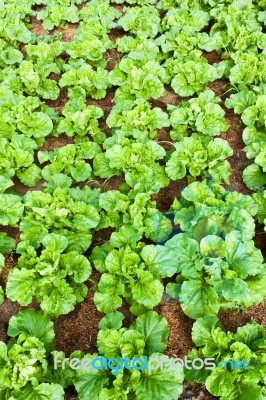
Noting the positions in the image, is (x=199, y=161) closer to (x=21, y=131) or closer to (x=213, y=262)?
(x=213, y=262)

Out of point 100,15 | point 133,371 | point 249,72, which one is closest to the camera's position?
point 133,371

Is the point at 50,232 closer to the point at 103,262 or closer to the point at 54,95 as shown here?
the point at 103,262

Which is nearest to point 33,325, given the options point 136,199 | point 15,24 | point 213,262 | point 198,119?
point 136,199

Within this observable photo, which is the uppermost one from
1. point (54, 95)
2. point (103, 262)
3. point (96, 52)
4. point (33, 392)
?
point (96, 52)

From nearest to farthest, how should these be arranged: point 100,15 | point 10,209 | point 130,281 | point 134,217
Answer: point 130,281 < point 134,217 < point 10,209 < point 100,15

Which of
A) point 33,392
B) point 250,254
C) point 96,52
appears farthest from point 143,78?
point 33,392

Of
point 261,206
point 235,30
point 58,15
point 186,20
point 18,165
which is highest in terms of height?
point 58,15
